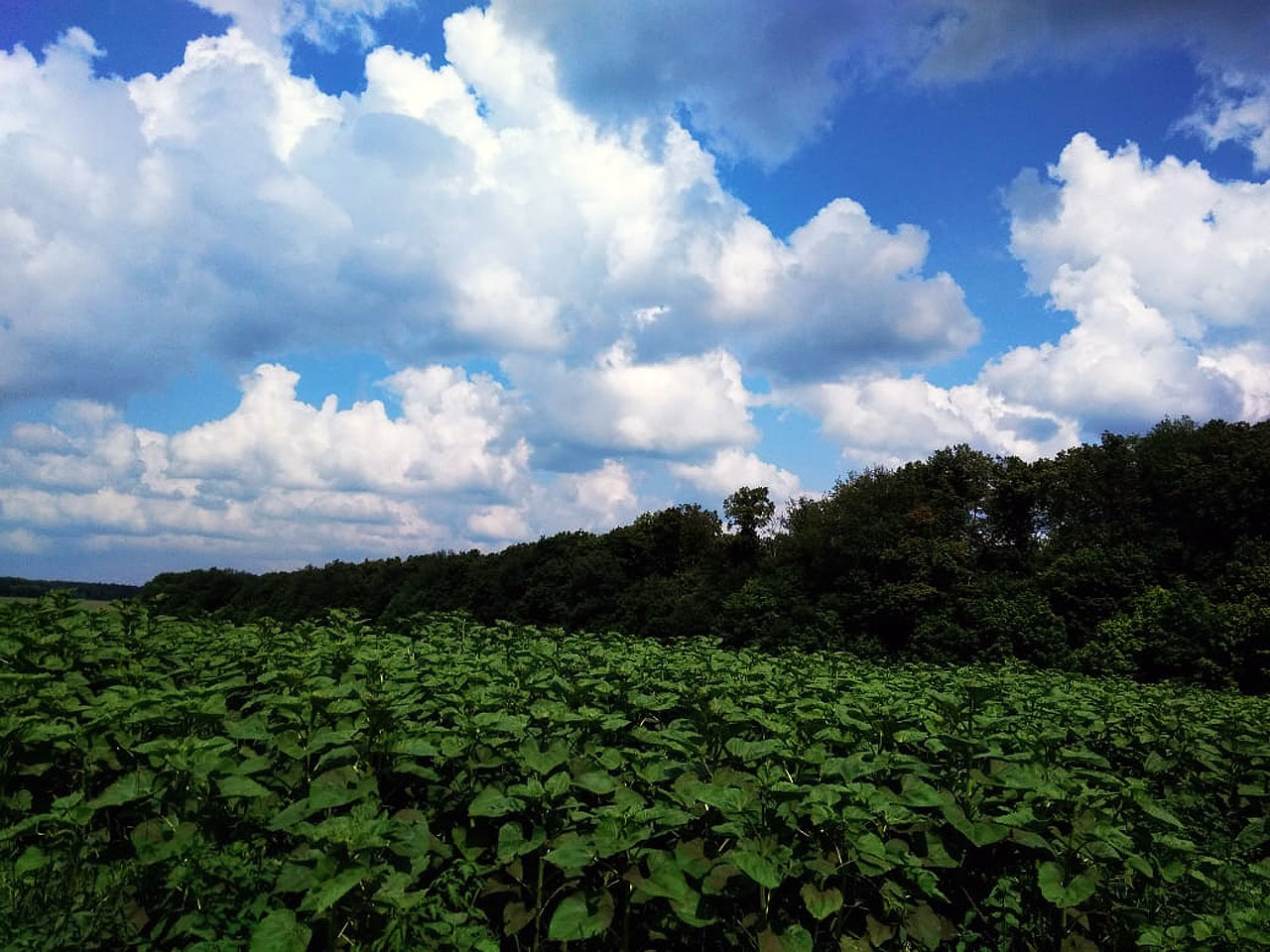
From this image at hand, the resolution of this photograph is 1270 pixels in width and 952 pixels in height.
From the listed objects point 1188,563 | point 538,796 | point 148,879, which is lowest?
point 148,879

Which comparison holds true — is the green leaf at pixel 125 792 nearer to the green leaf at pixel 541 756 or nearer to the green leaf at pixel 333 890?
the green leaf at pixel 333 890

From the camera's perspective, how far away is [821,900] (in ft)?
12.9

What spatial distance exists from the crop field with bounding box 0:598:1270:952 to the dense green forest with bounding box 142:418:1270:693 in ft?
51.1

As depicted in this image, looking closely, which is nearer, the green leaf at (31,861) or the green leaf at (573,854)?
the green leaf at (573,854)

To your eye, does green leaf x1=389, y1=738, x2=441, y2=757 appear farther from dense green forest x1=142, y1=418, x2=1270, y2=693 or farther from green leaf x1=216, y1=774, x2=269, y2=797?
dense green forest x1=142, y1=418, x2=1270, y2=693

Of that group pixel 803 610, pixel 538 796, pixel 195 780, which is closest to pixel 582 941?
pixel 538 796

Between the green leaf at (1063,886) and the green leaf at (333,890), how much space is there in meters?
3.25

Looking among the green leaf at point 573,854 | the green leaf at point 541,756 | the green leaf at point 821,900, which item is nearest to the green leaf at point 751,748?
the green leaf at point 821,900

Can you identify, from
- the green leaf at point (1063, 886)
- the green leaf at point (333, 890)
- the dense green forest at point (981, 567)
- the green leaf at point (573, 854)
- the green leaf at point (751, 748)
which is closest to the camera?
the green leaf at point (333, 890)

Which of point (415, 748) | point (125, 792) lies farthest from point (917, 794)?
point (125, 792)

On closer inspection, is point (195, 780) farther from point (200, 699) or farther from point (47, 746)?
point (47, 746)

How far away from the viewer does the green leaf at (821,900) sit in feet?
12.7

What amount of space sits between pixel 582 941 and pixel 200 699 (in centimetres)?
292

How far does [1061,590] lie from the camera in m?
29.0
